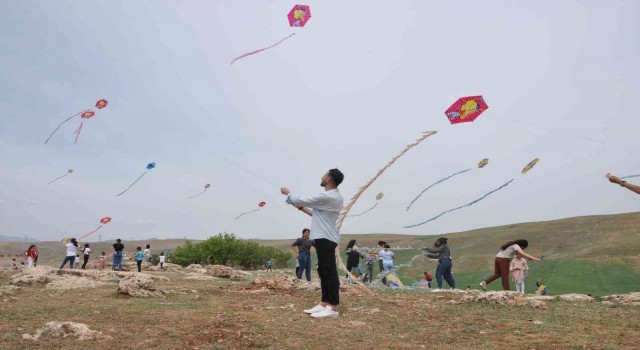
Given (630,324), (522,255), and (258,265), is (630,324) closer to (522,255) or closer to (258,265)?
(522,255)

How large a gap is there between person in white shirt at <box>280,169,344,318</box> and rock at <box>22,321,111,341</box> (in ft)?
9.70

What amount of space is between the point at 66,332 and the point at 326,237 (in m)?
3.56

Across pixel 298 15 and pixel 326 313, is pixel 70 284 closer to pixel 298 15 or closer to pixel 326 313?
pixel 326 313

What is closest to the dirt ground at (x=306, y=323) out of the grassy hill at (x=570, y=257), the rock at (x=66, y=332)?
the rock at (x=66, y=332)

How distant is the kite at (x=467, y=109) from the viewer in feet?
39.5

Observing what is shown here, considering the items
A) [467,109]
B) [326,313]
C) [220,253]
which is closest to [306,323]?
[326,313]

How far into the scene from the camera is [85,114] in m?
17.6

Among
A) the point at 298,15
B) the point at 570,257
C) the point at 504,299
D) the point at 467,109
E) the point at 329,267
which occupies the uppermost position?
the point at 298,15

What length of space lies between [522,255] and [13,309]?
10.8 meters

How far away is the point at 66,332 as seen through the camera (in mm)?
5324

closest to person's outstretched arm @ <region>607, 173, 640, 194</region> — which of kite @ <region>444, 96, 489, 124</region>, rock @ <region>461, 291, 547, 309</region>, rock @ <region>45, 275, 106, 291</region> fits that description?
rock @ <region>461, 291, 547, 309</region>

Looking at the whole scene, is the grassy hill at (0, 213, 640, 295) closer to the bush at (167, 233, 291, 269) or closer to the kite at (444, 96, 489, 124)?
the kite at (444, 96, 489, 124)

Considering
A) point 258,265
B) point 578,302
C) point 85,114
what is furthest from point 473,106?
A: point 258,265

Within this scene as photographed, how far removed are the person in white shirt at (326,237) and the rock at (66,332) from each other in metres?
2.96
